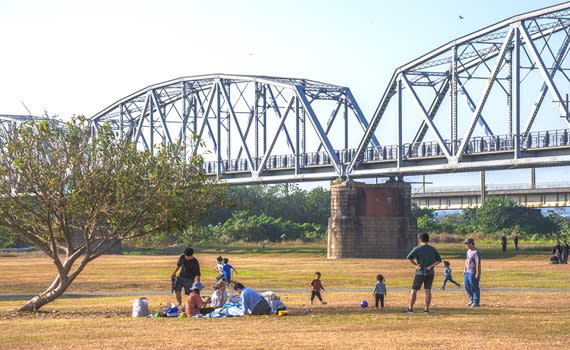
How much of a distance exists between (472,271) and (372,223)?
244 ft

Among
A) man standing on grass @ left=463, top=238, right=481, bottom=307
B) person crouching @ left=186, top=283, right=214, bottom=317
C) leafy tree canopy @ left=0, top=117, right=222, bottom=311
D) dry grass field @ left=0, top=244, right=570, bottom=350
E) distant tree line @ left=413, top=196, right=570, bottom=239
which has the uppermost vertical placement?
distant tree line @ left=413, top=196, right=570, bottom=239

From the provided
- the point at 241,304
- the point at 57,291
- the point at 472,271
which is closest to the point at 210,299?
the point at 241,304

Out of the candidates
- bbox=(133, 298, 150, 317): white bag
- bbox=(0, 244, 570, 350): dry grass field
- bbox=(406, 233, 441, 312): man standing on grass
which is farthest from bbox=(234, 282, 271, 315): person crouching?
bbox=(406, 233, 441, 312): man standing on grass

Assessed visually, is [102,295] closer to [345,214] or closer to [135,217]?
[135,217]

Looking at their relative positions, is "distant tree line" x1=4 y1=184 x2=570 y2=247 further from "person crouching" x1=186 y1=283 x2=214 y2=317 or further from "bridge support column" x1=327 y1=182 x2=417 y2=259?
"person crouching" x1=186 y1=283 x2=214 y2=317

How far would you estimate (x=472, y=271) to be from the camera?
34.2 meters

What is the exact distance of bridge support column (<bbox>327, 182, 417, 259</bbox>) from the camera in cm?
10762

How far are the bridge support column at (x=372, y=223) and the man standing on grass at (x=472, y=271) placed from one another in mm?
71226

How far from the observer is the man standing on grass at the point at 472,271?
3378 centimetres

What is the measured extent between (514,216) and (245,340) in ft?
496

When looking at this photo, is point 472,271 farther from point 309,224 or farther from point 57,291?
point 309,224

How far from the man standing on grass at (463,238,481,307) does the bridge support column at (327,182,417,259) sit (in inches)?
2804

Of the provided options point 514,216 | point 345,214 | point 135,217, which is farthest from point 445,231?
point 135,217

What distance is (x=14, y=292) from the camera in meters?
52.6
